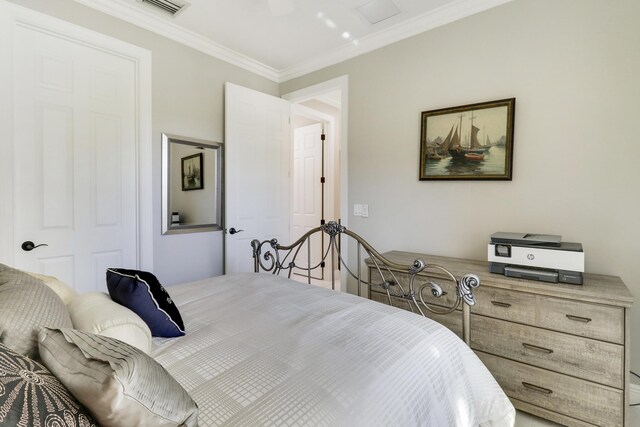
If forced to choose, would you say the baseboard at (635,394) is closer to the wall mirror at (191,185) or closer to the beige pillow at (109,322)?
the beige pillow at (109,322)

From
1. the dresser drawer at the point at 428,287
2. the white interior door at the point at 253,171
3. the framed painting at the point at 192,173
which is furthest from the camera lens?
the white interior door at the point at 253,171

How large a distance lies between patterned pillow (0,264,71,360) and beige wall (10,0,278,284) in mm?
1966

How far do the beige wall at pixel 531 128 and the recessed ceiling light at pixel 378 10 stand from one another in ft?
1.02

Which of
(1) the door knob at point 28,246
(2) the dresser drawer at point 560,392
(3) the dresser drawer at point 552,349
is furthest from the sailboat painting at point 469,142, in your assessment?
(1) the door knob at point 28,246

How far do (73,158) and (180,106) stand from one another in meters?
0.99

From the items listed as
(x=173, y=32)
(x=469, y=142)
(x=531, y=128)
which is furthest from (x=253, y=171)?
(x=531, y=128)

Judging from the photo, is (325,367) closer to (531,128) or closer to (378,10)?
(531,128)

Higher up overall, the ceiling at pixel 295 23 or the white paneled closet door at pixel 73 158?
the ceiling at pixel 295 23

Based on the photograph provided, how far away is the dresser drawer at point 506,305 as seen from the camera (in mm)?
1769

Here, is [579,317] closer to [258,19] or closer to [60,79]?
[258,19]

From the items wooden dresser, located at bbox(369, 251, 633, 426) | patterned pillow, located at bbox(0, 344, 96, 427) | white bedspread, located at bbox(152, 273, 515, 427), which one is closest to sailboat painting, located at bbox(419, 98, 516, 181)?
wooden dresser, located at bbox(369, 251, 633, 426)

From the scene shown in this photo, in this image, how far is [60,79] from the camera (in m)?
2.23

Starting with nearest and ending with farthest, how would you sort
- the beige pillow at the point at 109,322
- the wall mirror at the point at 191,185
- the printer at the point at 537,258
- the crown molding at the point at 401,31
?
the beige pillow at the point at 109,322 < the printer at the point at 537,258 < the crown molding at the point at 401,31 < the wall mirror at the point at 191,185

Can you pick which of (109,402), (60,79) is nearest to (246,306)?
(109,402)
